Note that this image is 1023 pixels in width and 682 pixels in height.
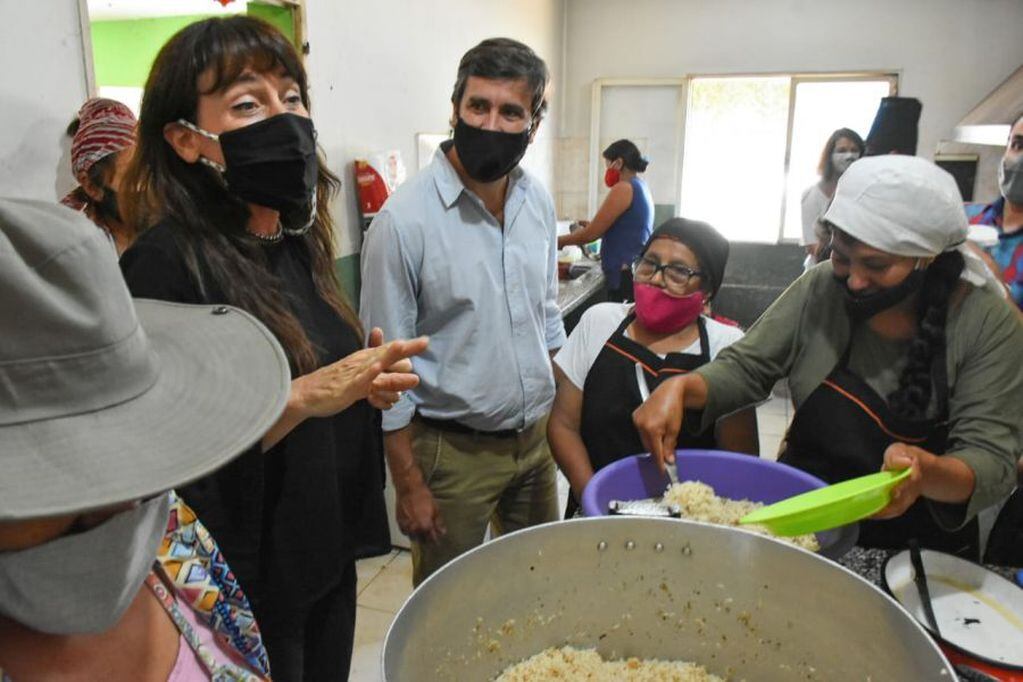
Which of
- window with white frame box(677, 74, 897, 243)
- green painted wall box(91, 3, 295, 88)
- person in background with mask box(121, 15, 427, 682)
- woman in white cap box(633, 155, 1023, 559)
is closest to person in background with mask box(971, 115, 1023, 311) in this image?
woman in white cap box(633, 155, 1023, 559)

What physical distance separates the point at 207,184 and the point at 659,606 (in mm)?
1003

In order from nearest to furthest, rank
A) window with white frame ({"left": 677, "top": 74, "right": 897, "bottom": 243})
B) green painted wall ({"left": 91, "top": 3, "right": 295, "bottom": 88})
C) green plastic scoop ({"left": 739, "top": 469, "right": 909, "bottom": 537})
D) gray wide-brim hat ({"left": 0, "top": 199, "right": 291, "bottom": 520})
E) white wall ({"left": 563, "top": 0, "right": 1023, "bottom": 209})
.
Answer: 1. gray wide-brim hat ({"left": 0, "top": 199, "right": 291, "bottom": 520})
2. green plastic scoop ({"left": 739, "top": 469, "right": 909, "bottom": 537})
3. green painted wall ({"left": 91, "top": 3, "right": 295, "bottom": 88})
4. white wall ({"left": 563, "top": 0, "right": 1023, "bottom": 209})
5. window with white frame ({"left": 677, "top": 74, "right": 897, "bottom": 243})

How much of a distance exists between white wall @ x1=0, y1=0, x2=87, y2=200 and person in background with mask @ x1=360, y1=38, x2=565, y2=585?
0.77 meters

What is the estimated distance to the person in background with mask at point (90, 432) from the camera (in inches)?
18.4

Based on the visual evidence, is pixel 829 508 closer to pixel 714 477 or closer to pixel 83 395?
pixel 714 477

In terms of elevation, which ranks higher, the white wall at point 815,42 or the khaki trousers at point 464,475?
the white wall at point 815,42

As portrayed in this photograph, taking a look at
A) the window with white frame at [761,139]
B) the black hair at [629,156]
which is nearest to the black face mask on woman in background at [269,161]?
the black hair at [629,156]

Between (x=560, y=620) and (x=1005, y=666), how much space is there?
574mm

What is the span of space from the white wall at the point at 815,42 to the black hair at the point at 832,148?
197 centimetres

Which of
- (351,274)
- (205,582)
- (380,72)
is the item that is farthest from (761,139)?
(205,582)

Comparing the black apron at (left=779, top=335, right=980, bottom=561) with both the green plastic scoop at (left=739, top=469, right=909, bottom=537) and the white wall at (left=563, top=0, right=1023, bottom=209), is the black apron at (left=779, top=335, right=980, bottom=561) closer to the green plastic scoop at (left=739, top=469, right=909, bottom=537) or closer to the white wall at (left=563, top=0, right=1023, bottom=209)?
the green plastic scoop at (left=739, top=469, right=909, bottom=537)

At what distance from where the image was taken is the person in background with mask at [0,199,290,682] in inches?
18.4

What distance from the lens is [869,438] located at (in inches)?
50.9

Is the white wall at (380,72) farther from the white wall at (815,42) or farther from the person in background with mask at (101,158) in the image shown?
the white wall at (815,42)
